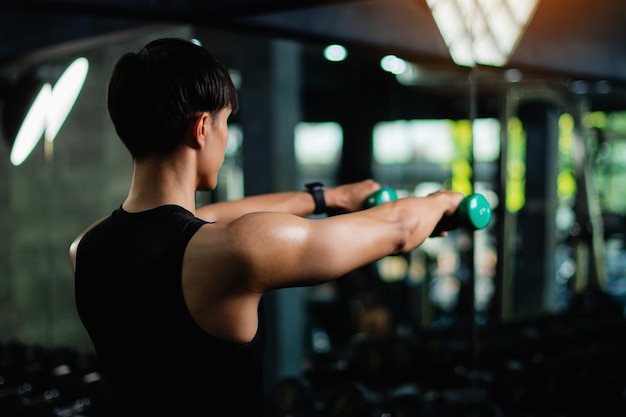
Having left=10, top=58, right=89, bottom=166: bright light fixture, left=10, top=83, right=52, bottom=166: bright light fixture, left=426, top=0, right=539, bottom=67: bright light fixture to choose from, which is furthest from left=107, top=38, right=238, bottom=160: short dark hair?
left=10, top=83, right=52, bottom=166: bright light fixture

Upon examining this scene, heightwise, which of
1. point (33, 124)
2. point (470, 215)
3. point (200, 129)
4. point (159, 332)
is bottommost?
point (159, 332)

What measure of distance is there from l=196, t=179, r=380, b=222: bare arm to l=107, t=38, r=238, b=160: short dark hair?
379 mm

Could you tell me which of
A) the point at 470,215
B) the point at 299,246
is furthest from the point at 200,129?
the point at 470,215

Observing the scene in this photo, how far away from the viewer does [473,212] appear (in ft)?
3.05

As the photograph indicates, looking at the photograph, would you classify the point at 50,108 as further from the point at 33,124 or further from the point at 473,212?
the point at 473,212

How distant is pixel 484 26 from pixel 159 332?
169cm

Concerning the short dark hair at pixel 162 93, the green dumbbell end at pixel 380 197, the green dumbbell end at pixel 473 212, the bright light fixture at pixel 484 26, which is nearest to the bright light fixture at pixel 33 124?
the bright light fixture at pixel 484 26

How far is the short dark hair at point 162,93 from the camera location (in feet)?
2.53

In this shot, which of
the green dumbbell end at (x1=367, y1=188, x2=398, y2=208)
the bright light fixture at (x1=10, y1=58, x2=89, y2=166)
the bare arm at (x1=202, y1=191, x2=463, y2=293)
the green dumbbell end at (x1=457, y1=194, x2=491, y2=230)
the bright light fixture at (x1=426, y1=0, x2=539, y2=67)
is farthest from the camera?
the bright light fixture at (x1=10, y1=58, x2=89, y2=166)

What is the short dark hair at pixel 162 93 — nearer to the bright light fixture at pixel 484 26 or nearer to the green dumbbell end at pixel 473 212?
the green dumbbell end at pixel 473 212

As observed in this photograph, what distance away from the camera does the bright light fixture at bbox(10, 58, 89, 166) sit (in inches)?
142

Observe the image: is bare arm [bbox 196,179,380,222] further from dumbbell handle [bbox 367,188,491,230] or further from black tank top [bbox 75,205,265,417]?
black tank top [bbox 75,205,265,417]

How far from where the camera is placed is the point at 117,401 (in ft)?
2.88

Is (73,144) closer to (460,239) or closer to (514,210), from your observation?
(460,239)
